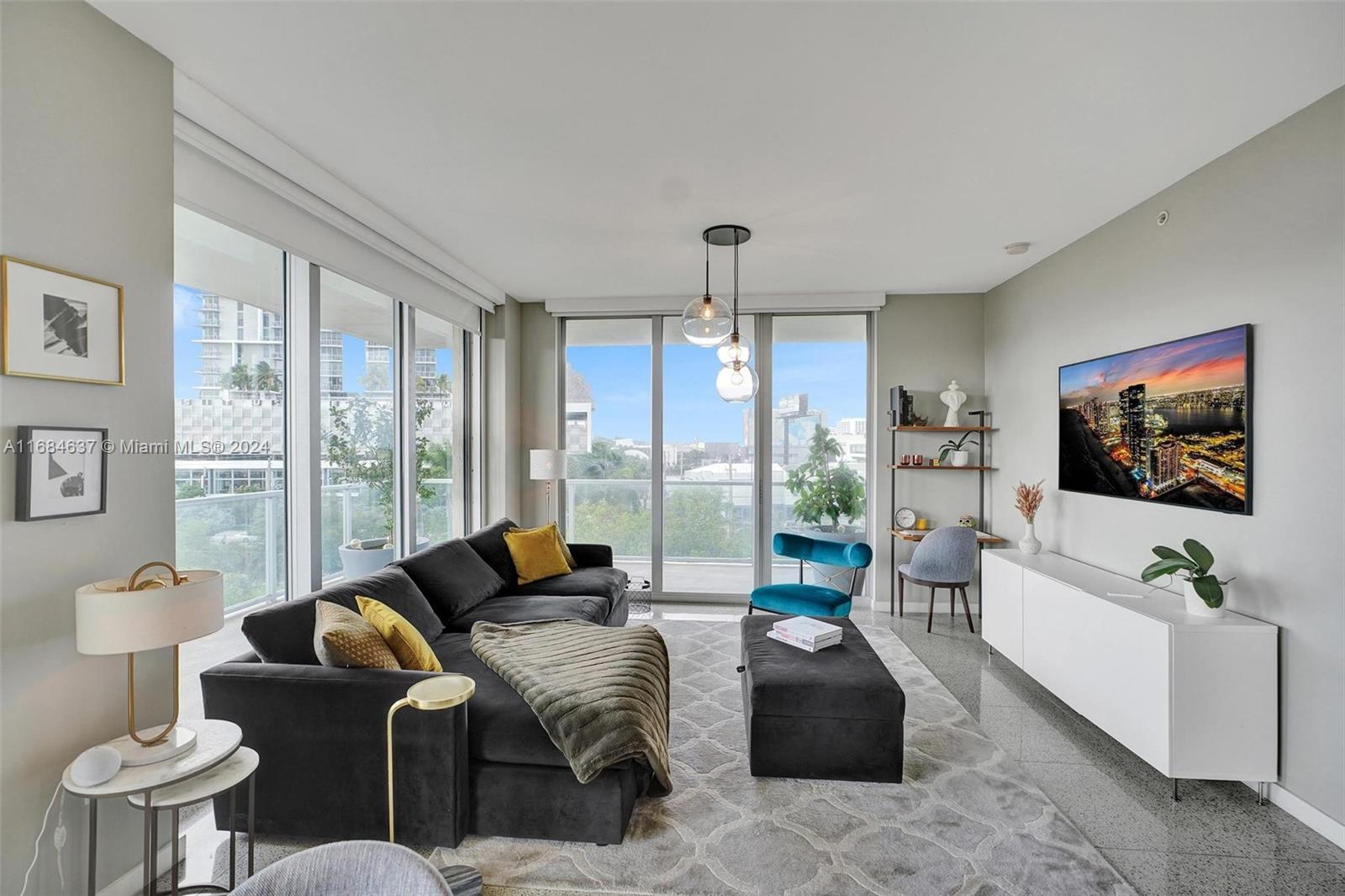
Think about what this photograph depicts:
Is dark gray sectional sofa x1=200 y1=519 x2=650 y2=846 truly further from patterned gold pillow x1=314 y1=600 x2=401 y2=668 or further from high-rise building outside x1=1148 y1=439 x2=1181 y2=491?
high-rise building outside x1=1148 y1=439 x2=1181 y2=491

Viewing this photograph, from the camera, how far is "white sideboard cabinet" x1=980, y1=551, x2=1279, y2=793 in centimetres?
244

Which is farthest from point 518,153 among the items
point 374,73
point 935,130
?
point 935,130

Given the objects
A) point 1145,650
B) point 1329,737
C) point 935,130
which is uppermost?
point 935,130

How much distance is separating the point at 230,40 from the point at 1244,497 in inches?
159

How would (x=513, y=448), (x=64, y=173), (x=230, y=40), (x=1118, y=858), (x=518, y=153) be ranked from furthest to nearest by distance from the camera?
1. (x=513, y=448)
2. (x=518, y=153)
3. (x=1118, y=858)
4. (x=230, y=40)
5. (x=64, y=173)

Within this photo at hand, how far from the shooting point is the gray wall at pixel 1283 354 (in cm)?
226

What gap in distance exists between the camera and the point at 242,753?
189 cm

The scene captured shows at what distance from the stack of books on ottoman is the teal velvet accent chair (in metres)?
0.90

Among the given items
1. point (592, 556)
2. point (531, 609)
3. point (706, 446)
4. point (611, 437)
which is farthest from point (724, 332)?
point (611, 437)

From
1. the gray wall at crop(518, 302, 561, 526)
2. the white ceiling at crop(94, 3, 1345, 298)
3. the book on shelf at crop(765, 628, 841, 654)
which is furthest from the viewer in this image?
the gray wall at crop(518, 302, 561, 526)

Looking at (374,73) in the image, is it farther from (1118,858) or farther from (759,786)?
(1118,858)

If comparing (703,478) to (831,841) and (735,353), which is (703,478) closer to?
(735,353)

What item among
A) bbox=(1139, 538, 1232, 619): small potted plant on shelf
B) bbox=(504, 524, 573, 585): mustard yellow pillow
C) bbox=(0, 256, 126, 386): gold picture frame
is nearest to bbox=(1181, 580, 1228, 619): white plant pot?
bbox=(1139, 538, 1232, 619): small potted plant on shelf

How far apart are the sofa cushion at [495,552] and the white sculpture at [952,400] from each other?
3581 millimetres
